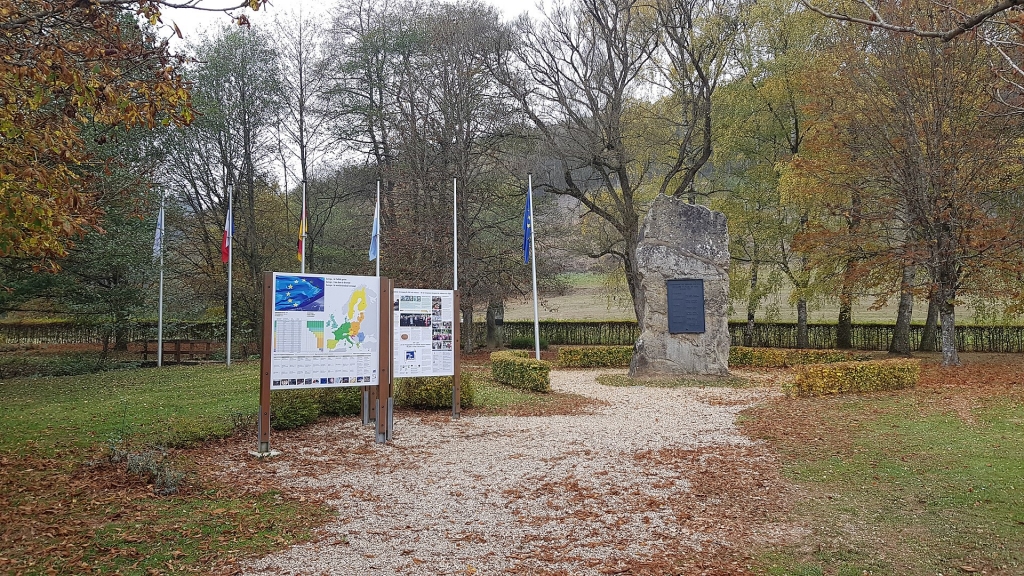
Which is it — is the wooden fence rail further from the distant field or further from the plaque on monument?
the plaque on monument

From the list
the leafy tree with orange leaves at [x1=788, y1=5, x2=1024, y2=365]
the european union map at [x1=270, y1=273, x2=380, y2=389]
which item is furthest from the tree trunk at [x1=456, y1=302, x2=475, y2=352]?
the european union map at [x1=270, y1=273, x2=380, y2=389]

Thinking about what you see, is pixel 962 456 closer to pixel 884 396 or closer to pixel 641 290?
Result: pixel 884 396

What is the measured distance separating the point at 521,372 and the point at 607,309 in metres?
22.6

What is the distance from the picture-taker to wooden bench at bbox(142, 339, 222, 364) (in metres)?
22.7

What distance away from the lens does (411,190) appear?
2478 cm

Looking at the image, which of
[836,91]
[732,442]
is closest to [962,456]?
[732,442]

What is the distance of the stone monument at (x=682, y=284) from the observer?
16906 millimetres

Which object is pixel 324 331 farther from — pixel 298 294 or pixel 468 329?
pixel 468 329

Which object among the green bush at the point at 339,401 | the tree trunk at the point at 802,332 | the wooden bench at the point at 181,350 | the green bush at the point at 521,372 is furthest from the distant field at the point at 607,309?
the green bush at the point at 339,401

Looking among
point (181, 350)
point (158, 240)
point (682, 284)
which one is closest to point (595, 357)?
point (682, 284)

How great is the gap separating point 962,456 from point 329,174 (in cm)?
2634

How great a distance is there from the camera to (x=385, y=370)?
9.46 m

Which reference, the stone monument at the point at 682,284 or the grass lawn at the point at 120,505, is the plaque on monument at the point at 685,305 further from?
the grass lawn at the point at 120,505

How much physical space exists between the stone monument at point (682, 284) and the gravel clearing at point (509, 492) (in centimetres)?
509
